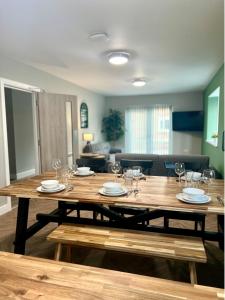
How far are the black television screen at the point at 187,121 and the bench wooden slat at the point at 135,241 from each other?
229 inches

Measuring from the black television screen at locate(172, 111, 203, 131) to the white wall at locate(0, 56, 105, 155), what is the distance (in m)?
2.58

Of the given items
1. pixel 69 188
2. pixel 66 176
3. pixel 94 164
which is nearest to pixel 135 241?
pixel 69 188

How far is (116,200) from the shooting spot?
1763mm

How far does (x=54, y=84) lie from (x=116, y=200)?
3783 mm

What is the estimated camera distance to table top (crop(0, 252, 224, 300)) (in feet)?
3.39

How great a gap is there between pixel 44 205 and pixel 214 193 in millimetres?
2910

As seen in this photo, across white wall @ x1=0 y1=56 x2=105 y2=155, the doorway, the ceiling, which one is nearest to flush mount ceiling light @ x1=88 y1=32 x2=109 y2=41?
the ceiling

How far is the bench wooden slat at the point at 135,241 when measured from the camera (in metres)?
1.63

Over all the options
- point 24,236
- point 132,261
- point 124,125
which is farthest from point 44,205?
point 124,125

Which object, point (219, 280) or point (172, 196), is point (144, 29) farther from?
point (219, 280)

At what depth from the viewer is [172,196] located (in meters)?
1.85

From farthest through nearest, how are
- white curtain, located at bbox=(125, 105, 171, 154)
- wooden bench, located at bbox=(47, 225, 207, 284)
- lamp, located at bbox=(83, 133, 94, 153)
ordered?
white curtain, located at bbox=(125, 105, 171, 154) → lamp, located at bbox=(83, 133, 94, 153) → wooden bench, located at bbox=(47, 225, 207, 284)

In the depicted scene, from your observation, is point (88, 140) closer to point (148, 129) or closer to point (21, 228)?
point (148, 129)

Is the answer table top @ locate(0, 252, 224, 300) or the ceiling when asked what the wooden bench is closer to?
table top @ locate(0, 252, 224, 300)
